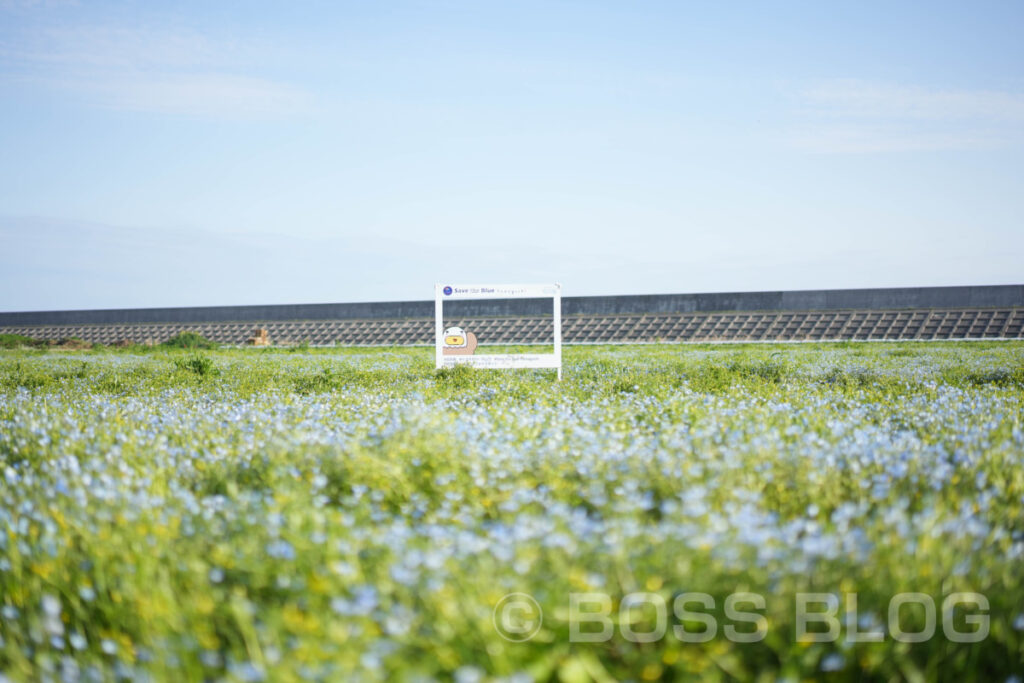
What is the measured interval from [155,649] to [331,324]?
53.0 metres

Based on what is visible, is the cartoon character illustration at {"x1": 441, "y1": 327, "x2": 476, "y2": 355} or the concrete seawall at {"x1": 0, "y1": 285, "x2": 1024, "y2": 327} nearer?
the cartoon character illustration at {"x1": 441, "y1": 327, "x2": 476, "y2": 355}

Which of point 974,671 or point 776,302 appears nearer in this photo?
point 974,671

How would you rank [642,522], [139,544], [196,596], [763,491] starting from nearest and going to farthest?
[196,596] < [139,544] < [642,522] < [763,491]

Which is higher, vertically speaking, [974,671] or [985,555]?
[985,555]

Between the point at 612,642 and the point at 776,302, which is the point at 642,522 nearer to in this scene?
the point at 612,642

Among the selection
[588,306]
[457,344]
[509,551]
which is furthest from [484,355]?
[588,306]

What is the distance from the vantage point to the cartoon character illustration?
1511 centimetres

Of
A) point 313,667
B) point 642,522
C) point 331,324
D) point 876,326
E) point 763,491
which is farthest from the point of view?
point 331,324

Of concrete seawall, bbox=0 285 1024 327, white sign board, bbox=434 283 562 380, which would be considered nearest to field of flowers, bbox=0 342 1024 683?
white sign board, bbox=434 283 562 380

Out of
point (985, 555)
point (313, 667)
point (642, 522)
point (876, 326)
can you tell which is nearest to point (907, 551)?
point (985, 555)

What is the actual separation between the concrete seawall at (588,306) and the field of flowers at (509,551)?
4199 centimetres

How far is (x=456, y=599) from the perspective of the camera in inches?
129

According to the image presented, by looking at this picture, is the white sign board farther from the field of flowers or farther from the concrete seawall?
the concrete seawall

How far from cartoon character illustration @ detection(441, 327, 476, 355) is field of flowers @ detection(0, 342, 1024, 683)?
7.95m
